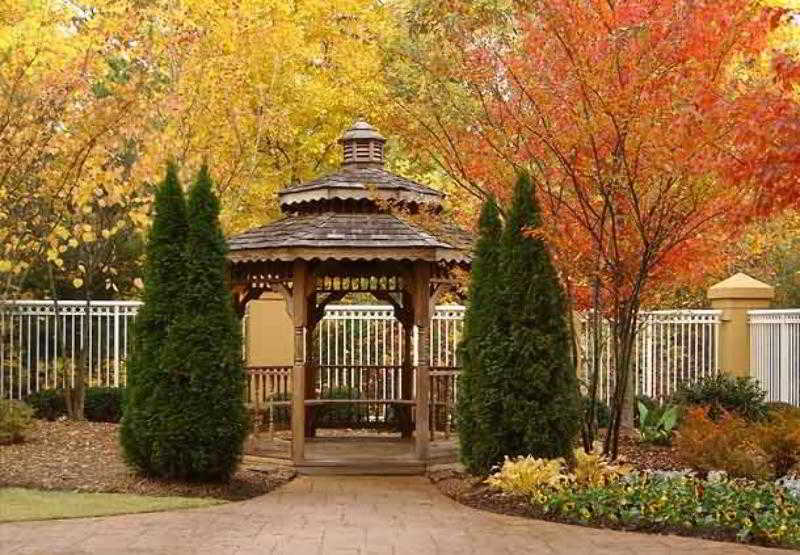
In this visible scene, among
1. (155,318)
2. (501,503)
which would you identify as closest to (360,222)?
(155,318)

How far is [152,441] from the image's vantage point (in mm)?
11445

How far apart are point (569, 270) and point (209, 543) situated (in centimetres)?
499

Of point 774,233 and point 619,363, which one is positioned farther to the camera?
point 774,233

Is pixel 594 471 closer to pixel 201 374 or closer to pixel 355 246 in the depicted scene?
pixel 355 246

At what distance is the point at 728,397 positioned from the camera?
50.7 ft

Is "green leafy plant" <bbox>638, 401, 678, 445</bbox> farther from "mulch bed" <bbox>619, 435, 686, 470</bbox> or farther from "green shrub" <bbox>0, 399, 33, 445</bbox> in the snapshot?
"green shrub" <bbox>0, 399, 33, 445</bbox>

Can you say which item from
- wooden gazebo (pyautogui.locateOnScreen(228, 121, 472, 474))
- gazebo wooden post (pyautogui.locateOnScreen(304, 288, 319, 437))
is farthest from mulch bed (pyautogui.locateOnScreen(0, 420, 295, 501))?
gazebo wooden post (pyautogui.locateOnScreen(304, 288, 319, 437))

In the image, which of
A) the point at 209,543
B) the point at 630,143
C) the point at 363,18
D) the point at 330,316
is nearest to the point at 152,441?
the point at 209,543

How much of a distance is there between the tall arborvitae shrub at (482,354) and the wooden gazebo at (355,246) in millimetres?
955

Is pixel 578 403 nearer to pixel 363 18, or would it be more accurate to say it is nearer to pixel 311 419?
pixel 311 419

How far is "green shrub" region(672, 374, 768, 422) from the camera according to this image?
15234mm

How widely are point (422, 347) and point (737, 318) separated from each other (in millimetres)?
7602

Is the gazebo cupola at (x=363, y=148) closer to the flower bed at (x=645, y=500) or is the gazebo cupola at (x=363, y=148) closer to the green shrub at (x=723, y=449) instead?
the flower bed at (x=645, y=500)

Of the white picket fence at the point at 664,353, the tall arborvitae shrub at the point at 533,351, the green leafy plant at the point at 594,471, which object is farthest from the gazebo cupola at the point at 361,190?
the white picket fence at the point at 664,353
